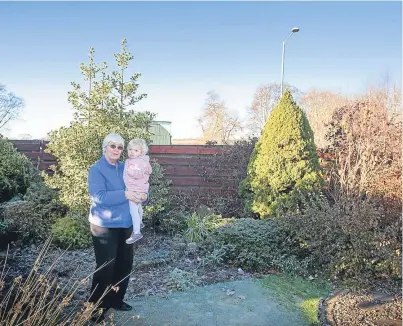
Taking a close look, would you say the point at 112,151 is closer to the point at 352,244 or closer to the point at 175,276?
the point at 175,276

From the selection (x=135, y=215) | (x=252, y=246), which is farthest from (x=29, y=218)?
(x=252, y=246)

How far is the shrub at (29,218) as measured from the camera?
515cm

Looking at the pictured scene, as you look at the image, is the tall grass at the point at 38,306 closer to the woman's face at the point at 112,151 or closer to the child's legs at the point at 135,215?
the child's legs at the point at 135,215

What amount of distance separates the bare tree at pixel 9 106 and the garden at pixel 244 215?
7.58 metres

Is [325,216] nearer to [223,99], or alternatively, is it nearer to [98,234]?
[98,234]

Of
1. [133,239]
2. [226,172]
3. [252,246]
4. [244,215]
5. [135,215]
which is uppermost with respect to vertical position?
[226,172]

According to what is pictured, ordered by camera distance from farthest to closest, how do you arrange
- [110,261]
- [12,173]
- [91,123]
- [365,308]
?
[12,173], [91,123], [365,308], [110,261]

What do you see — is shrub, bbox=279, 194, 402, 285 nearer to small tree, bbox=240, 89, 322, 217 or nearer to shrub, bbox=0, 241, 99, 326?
small tree, bbox=240, 89, 322, 217

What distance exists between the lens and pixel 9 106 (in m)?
13.6

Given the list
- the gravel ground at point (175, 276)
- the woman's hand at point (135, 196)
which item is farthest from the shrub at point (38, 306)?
the woman's hand at point (135, 196)

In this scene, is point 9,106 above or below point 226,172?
above

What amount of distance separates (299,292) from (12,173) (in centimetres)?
554

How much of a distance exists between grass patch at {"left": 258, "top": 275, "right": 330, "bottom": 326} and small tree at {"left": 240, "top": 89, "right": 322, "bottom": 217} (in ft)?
5.99

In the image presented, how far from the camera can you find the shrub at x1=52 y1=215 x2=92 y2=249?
509cm
